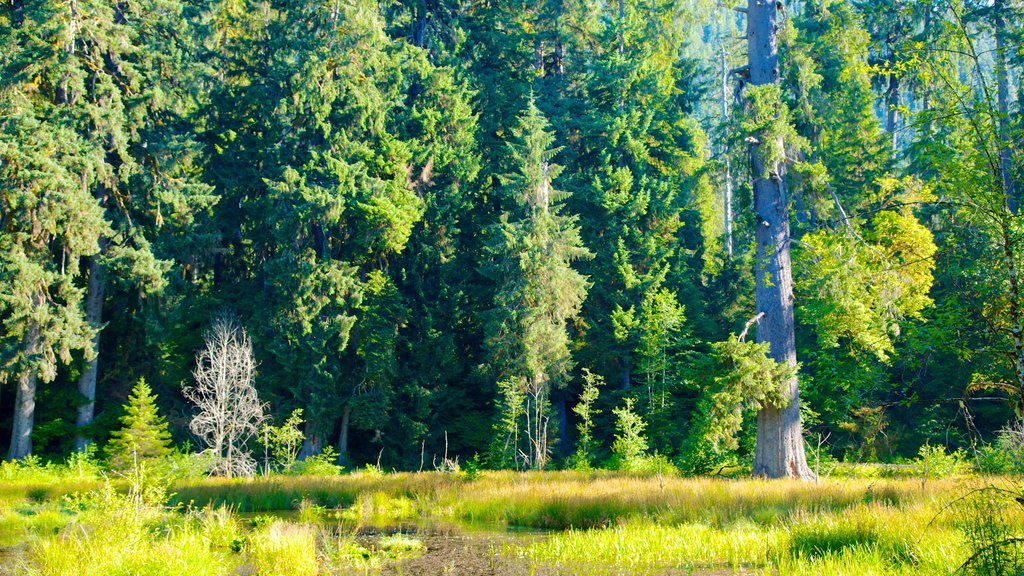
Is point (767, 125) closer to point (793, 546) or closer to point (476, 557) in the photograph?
point (793, 546)

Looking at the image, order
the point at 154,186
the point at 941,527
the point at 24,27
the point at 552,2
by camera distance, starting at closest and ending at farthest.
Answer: the point at 941,527
the point at 24,27
the point at 154,186
the point at 552,2

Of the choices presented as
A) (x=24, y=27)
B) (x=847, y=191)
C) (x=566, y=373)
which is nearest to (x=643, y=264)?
(x=566, y=373)

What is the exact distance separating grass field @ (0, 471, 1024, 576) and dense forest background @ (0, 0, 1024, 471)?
11.0 metres

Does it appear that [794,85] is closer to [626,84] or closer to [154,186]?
[626,84]

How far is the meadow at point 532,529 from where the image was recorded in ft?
20.7

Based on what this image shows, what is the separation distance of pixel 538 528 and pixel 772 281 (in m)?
6.20

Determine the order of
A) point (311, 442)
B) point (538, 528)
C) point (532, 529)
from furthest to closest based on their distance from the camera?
point (311, 442)
point (538, 528)
point (532, 529)

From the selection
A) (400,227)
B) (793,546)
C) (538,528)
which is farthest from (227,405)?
(793,546)

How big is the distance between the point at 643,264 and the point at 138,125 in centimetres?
2064

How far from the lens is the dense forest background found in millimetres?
25047

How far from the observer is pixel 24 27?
83.6 feet

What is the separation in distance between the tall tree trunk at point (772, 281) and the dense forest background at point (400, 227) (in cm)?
824

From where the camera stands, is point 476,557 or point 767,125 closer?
point 476,557

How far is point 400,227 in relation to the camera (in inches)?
1129
